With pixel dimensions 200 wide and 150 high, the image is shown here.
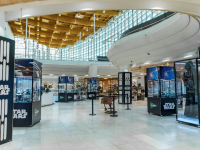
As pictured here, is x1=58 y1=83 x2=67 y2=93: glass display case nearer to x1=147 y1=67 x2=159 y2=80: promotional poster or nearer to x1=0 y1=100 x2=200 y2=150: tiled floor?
x1=147 y1=67 x2=159 y2=80: promotional poster

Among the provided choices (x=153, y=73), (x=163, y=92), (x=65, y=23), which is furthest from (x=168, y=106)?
(x=65, y=23)

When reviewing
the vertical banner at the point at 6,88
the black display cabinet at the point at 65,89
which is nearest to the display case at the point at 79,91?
the black display cabinet at the point at 65,89

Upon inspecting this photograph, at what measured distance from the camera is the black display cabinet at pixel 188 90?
6.25m

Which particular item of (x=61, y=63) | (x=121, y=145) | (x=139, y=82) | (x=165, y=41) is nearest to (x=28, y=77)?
(x=121, y=145)

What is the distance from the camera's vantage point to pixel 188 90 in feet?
22.2

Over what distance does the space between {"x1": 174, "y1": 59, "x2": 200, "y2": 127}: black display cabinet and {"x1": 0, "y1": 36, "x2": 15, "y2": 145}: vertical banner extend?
597 cm

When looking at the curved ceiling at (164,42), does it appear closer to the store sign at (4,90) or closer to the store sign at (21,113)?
the store sign at (4,90)

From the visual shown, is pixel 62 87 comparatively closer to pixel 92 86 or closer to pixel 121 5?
pixel 92 86

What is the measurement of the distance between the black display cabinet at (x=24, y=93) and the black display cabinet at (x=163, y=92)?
558 centimetres

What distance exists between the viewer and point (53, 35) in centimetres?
2264

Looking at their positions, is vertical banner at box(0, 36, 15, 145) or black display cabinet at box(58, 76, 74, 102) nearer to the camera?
vertical banner at box(0, 36, 15, 145)

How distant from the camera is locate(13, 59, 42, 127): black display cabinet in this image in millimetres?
6297

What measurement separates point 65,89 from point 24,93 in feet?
36.1

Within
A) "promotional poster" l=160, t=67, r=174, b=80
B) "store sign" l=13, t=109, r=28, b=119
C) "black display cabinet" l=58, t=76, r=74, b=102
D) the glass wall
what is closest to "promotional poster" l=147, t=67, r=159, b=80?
"promotional poster" l=160, t=67, r=174, b=80
